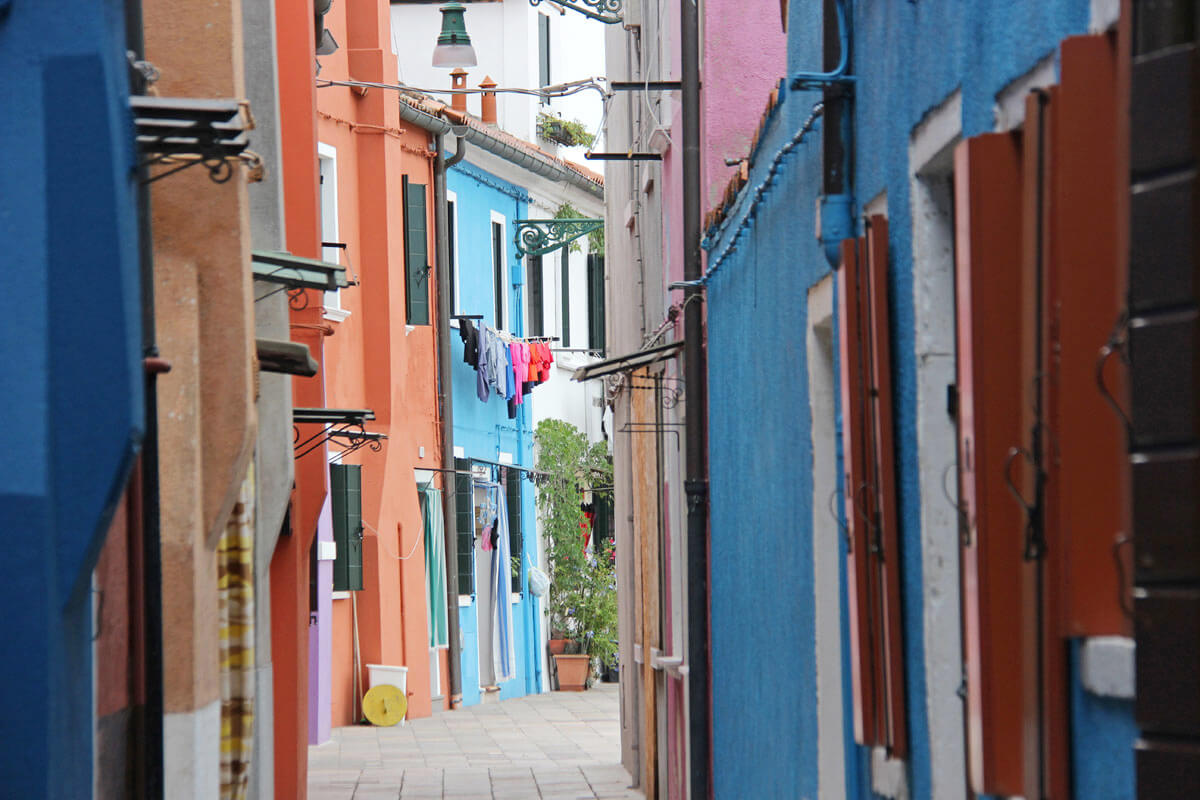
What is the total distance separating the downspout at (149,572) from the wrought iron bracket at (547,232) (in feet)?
74.8

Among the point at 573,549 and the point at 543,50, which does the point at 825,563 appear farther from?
Result: the point at 543,50

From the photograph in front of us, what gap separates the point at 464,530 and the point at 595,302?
31.1ft

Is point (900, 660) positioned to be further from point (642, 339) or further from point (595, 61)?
point (595, 61)

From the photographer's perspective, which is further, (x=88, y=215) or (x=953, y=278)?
(x=88, y=215)

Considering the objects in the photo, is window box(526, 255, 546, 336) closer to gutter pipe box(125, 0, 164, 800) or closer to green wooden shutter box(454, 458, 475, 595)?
green wooden shutter box(454, 458, 475, 595)

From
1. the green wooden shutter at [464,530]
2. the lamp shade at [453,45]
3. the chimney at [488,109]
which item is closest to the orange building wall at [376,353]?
the lamp shade at [453,45]

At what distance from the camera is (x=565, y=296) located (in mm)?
34125

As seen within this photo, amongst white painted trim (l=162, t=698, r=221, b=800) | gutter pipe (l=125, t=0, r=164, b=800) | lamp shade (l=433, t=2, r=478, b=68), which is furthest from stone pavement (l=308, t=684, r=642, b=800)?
gutter pipe (l=125, t=0, r=164, b=800)

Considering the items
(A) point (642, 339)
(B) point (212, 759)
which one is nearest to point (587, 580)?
(A) point (642, 339)

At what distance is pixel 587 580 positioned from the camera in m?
31.7

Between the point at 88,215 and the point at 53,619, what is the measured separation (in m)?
1.20

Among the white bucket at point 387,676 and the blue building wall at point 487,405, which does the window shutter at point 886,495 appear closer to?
the white bucket at point 387,676

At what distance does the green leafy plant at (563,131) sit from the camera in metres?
34.1

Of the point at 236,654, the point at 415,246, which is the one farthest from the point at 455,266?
the point at 236,654
